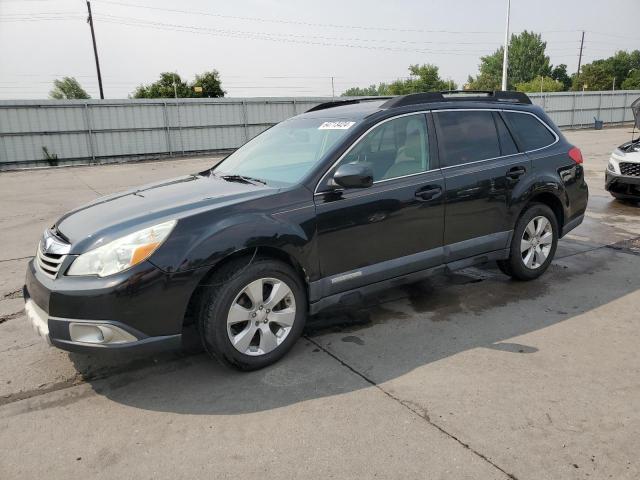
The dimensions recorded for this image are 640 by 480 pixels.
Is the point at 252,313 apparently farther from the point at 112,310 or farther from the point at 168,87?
the point at 168,87

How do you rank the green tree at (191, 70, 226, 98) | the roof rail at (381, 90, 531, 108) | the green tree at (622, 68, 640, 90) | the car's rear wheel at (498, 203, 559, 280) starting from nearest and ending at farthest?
the roof rail at (381, 90, 531, 108) → the car's rear wheel at (498, 203, 559, 280) → the green tree at (191, 70, 226, 98) → the green tree at (622, 68, 640, 90)

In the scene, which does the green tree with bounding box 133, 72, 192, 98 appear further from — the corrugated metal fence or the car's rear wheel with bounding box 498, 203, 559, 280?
the car's rear wheel with bounding box 498, 203, 559, 280

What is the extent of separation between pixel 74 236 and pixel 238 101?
809 inches

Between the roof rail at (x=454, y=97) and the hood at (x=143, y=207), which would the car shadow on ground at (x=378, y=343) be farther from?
the roof rail at (x=454, y=97)

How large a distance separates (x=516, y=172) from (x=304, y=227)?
7.48ft

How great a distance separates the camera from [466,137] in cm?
440

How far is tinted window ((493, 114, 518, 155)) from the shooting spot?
468 cm

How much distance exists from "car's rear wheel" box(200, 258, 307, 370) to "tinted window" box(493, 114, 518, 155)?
7.99 feet

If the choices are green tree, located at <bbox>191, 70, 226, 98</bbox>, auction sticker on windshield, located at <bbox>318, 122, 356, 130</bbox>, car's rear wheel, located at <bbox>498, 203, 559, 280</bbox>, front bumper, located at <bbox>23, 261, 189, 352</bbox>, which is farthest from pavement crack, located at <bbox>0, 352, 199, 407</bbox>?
green tree, located at <bbox>191, 70, 226, 98</bbox>

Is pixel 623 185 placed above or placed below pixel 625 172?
below

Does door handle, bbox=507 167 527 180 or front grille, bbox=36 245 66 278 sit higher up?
door handle, bbox=507 167 527 180

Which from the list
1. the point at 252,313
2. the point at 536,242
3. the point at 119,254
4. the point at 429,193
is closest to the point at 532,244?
the point at 536,242

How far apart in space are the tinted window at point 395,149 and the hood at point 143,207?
79cm

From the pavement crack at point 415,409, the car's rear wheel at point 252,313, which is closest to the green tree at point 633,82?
the pavement crack at point 415,409
